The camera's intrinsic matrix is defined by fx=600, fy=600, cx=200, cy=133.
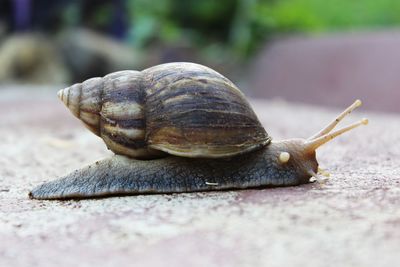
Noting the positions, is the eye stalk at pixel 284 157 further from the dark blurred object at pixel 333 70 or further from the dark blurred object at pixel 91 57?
the dark blurred object at pixel 91 57

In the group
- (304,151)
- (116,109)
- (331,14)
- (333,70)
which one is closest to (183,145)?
(116,109)

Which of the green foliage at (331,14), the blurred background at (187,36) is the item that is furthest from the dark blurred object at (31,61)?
the green foliage at (331,14)

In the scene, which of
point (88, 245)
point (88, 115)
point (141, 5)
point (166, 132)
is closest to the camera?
point (88, 245)

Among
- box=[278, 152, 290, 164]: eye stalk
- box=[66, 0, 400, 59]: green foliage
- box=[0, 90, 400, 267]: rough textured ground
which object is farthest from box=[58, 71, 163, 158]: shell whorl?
box=[66, 0, 400, 59]: green foliage

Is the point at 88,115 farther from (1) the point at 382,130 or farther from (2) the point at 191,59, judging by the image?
(2) the point at 191,59

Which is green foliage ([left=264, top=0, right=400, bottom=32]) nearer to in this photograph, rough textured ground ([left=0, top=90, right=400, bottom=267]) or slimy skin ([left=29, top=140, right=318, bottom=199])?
rough textured ground ([left=0, top=90, right=400, bottom=267])

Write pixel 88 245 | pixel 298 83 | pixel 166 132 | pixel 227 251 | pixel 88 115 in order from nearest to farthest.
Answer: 1. pixel 227 251
2. pixel 88 245
3. pixel 166 132
4. pixel 88 115
5. pixel 298 83

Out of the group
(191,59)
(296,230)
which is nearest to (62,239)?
(296,230)

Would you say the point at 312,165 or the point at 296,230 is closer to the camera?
the point at 296,230
